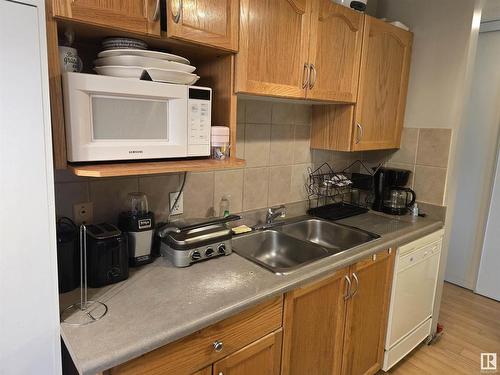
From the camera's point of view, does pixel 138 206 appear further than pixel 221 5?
Yes

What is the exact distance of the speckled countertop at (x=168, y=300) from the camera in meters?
0.87

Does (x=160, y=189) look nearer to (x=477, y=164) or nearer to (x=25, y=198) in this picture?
(x=25, y=198)

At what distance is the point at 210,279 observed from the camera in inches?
48.4

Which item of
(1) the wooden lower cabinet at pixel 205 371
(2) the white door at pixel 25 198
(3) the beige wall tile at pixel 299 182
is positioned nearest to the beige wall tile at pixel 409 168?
(3) the beige wall tile at pixel 299 182

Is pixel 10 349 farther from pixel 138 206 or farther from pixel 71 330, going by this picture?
pixel 138 206

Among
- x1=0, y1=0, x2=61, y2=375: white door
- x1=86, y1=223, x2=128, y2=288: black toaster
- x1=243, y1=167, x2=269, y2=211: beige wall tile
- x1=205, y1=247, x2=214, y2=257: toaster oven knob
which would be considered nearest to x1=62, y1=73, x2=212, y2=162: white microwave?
x1=0, y1=0, x2=61, y2=375: white door

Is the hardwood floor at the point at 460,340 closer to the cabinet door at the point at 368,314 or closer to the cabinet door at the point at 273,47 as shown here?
the cabinet door at the point at 368,314

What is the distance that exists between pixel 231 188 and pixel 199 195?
0.20 meters

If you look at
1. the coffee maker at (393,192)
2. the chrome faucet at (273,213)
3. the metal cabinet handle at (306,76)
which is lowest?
the chrome faucet at (273,213)

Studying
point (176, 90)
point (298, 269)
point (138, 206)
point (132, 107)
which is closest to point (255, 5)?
point (176, 90)

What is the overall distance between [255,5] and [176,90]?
0.48m

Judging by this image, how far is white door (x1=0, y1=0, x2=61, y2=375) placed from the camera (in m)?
Answer: 0.76

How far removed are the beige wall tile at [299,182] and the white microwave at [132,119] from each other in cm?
91

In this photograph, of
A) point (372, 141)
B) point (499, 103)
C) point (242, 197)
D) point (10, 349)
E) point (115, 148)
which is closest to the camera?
point (10, 349)
